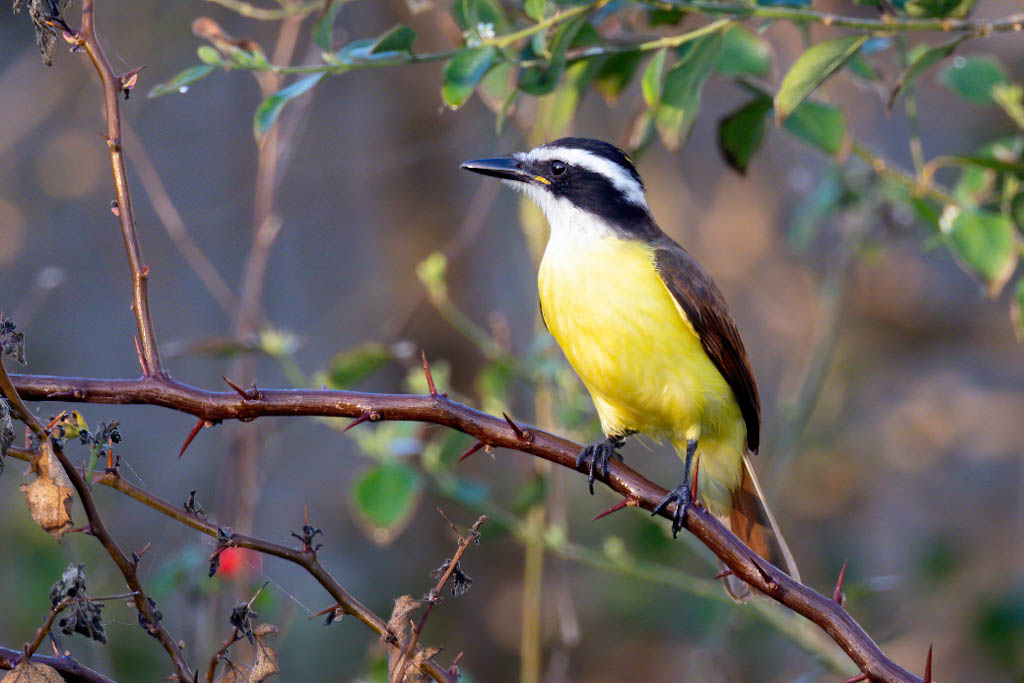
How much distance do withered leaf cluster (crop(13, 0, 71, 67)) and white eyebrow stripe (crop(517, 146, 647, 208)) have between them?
7.44 ft

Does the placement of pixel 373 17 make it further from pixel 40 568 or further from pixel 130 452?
pixel 40 568

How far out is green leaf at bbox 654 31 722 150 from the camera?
10.2 feet

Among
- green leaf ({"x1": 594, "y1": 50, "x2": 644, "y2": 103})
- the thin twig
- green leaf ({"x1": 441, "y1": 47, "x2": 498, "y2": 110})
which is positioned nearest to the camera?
green leaf ({"x1": 441, "y1": 47, "x2": 498, "y2": 110})

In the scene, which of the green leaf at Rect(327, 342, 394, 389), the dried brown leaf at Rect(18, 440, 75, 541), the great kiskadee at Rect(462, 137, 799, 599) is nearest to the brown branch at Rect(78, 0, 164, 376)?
the dried brown leaf at Rect(18, 440, 75, 541)

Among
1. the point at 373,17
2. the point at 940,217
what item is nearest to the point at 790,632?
the point at 940,217

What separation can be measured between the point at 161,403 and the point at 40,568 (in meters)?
4.64

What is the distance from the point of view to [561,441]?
7.40 ft

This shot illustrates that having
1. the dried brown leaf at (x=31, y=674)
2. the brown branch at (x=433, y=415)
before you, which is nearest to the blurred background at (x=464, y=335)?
the brown branch at (x=433, y=415)

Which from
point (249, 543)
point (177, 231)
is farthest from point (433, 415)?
point (177, 231)

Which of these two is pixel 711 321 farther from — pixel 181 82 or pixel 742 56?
pixel 181 82

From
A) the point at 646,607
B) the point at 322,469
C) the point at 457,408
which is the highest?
the point at 457,408

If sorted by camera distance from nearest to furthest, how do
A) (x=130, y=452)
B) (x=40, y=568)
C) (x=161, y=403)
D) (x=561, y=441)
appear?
(x=161, y=403) → (x=561, y=441) → (x=40, y=568) → (x=130, y=452)

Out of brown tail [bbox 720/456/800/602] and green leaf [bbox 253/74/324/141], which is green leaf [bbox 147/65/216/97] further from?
brown tail [bbox 720/456/800/602]

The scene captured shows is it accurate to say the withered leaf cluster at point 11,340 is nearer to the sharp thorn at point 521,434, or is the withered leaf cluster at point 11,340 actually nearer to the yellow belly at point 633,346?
the sharp thorn at point 521,434
